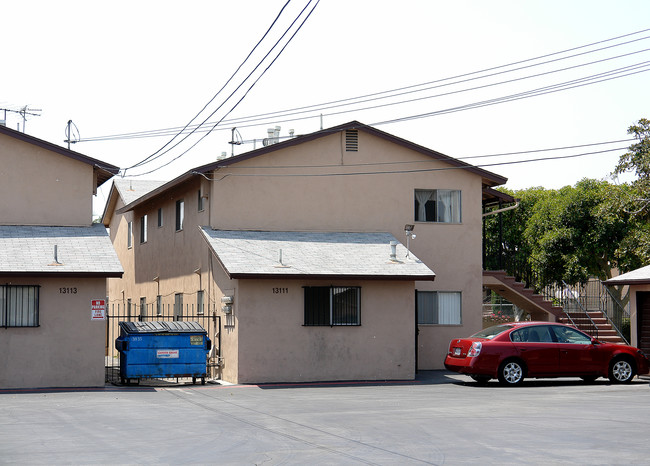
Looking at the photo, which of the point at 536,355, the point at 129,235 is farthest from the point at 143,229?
the point at 536,355

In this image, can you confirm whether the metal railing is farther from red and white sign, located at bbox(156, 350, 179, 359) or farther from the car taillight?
red and white sign, located at bbox(156, 350, 179, 359)

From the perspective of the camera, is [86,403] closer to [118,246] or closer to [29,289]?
[29,289]

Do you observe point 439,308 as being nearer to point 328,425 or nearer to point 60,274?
point 60,274

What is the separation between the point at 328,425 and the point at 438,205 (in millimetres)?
14272

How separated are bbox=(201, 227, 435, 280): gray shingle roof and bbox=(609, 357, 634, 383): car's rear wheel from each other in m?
4.84

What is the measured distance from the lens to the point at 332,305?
22281 mm

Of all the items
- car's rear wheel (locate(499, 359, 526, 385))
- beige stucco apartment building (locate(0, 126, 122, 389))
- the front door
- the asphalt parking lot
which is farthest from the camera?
the front door

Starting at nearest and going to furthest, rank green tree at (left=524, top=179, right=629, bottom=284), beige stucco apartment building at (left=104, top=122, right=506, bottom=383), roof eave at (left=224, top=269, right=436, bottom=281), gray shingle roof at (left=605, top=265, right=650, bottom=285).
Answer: roof eave at (left=224, top=269, right=436, bottom=281)
beige stucco apartment building at (left=104, top=122, right=506, bottom=383)
gray shingle roof at (left=605, top=265, right=650, bottom=285)
green tree at (left=524, top=179, right=629, bottom=284)

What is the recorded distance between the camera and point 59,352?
20344 millimetres

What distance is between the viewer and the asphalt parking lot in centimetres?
1030

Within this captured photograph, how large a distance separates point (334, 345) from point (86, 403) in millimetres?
7225

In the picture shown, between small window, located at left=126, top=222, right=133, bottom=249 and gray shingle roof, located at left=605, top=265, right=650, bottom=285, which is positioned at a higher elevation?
small window, located at left=126, top=222, right=133, bottom=249

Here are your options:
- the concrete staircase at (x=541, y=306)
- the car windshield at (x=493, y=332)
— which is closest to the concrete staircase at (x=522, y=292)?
the concrete staircase at (x=541, y=306)

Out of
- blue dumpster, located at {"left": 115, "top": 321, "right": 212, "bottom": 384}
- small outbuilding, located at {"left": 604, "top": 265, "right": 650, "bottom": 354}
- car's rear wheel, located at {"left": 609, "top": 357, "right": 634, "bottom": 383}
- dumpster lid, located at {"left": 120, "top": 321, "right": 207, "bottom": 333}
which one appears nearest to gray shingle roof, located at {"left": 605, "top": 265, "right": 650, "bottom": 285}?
small outbuilding, located at {"left": 604, "top": 265, "right": 650, "bottom": 354}
